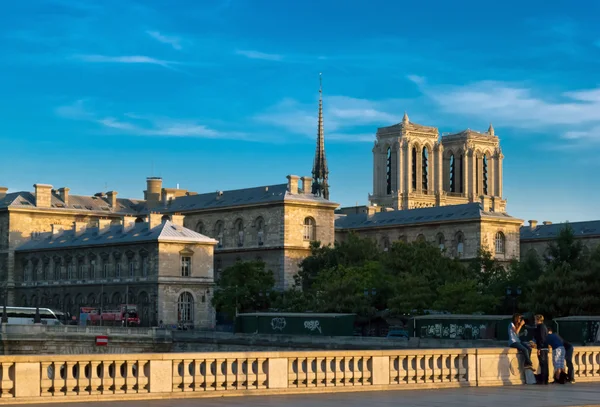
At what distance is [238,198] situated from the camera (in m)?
110

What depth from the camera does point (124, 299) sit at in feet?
324

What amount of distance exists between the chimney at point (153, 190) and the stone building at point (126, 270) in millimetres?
15001

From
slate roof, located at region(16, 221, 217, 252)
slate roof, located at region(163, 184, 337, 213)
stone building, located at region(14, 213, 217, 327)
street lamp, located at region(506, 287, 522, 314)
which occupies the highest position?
slate roof, located at region(163, 184, 337, 213)

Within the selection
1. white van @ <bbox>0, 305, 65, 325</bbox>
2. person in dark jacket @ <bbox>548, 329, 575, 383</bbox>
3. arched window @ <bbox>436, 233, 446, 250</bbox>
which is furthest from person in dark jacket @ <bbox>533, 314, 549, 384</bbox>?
arched window @ <bbox>436, 233, 446, 250</bbox>

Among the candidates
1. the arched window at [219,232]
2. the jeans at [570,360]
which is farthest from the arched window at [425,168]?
the jeans at [570,360]

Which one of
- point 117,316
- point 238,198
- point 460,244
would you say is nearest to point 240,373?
point 117,316

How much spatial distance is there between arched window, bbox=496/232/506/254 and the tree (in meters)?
25.8

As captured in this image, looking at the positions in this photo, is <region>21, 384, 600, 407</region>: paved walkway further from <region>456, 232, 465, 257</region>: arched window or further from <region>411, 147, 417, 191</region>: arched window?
<region>411, 147, 417, 191</region>: arched window

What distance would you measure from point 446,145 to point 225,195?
6008 centimetres

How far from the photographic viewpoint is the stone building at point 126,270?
95125 millimetres

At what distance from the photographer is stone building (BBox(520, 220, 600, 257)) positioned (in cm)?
12050

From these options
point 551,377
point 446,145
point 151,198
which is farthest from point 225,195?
point 551,377

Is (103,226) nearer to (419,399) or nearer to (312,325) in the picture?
(312,325)

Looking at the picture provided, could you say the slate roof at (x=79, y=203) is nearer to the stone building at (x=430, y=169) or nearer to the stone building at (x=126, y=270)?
the stone building at (x=126, y=270)
